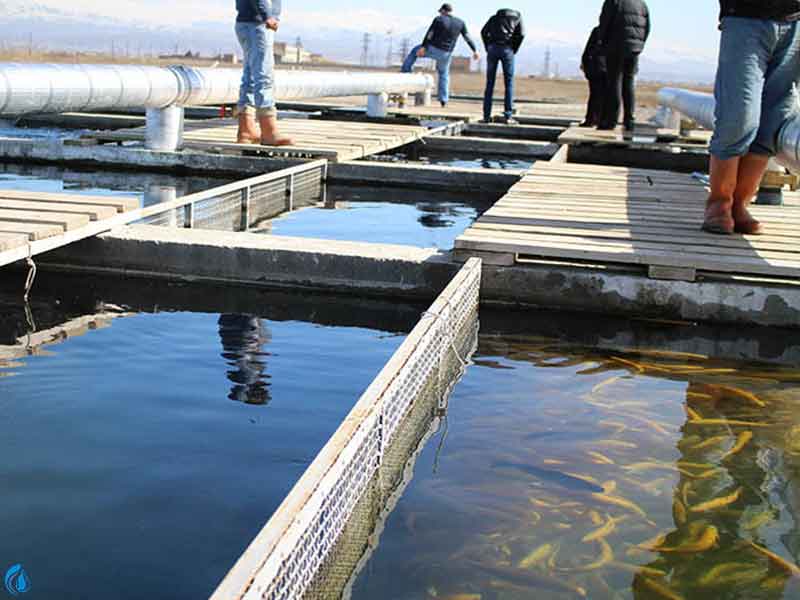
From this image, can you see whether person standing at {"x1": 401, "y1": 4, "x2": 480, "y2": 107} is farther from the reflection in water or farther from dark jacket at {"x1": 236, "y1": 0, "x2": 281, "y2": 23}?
the reflection in water

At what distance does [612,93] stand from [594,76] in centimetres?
138

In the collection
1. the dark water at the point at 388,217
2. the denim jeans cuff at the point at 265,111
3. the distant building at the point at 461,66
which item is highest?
the distant building at the point at 461,66

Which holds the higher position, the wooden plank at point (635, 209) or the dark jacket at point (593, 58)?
the dark jacket at point (593, 58)

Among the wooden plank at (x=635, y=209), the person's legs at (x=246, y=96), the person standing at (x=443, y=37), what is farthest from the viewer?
the person standing at (x=443, y=37)

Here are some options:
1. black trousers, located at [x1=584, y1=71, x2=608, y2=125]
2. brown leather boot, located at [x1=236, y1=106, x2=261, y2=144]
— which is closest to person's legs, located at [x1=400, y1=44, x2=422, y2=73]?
black trousers, located at [x1=584, y1=71, x2=608, y2=125]

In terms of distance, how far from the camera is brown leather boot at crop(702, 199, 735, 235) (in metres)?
5.83

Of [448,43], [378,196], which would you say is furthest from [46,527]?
[448,43]

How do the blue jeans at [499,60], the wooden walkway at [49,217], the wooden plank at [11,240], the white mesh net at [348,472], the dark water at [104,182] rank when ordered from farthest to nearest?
the blue jeans at [499,60]
the dark water at [104,182]
the wooden walkway at [49,217]
the wooden plank at [11,240]
the white mesh net at [348,472]

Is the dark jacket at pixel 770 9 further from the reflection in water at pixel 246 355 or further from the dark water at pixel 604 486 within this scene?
the reflection in water at pixel 246 355

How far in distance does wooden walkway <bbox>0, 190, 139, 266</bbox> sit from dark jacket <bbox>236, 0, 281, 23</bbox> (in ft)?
13.0

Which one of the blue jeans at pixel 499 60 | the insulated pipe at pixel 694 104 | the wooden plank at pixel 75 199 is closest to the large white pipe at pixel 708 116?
the insulated pipe at pixel 694 104

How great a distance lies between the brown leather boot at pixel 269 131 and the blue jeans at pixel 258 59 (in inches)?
4.5

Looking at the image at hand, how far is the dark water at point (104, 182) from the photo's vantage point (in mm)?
8344

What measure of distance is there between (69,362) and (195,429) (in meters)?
0.93
